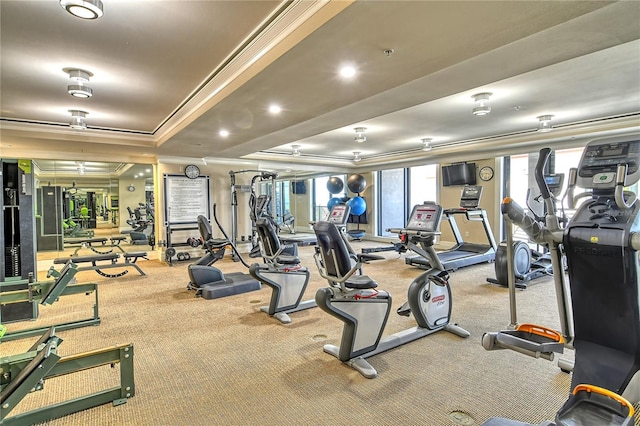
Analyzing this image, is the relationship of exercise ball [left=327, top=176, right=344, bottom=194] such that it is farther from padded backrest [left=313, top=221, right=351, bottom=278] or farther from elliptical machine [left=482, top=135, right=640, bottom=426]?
elliptical machine [left=482, top=135, right=640, bottom=426]

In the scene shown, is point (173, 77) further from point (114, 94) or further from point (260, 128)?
point (260, 128)

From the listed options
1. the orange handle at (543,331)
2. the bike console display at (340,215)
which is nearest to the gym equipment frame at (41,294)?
the orange handle at (543,331)

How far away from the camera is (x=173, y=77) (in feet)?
12.5

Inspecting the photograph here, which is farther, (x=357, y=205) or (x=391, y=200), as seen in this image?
(x=391, y=200)

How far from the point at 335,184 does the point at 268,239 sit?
7.21 m

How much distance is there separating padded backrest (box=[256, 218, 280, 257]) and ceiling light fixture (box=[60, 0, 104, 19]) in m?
2.65

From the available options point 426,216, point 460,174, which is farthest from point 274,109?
point 460,174

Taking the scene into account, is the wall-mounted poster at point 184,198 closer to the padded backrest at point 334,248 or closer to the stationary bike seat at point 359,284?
the padded backrest at point 334,248

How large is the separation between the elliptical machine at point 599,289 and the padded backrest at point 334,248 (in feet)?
3.97

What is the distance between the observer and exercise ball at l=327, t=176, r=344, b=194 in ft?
37.1

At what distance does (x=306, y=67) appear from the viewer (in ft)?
9.62

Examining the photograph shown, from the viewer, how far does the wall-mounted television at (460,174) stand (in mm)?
8641

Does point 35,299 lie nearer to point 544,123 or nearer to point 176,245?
point 176,245

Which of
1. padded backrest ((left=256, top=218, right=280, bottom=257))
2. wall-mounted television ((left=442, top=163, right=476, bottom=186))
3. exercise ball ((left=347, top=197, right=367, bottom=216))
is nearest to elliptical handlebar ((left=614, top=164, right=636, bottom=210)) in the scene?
padded backrest ((left=256, top=218, right=280, bottom=257))
